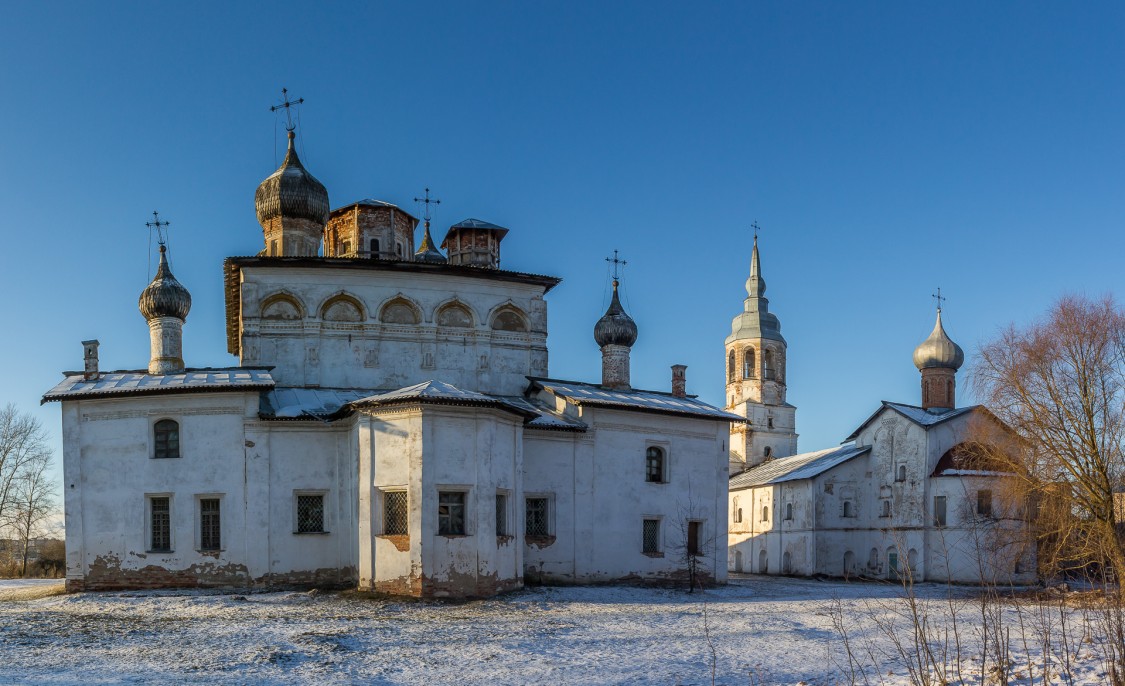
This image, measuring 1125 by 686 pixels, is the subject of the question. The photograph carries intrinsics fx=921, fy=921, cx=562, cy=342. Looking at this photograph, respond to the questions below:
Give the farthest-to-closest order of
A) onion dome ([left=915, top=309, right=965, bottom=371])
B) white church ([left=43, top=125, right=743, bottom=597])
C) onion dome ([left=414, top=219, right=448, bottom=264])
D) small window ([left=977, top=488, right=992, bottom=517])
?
onion dome ([left=915, top=309, right=965, bottom=371])
onion dome ([left=414, top=219, right=448, bottom=264])
small window ([left=977, top=488, right=992, bottom=517])
white church ([left=43, top=125, right=743, bottom=597])

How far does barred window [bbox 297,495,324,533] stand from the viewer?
67.1 ft

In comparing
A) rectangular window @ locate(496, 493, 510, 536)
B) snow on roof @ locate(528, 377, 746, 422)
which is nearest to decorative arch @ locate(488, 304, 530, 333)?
snow on roof @ locate(528, 377, 746, 422)

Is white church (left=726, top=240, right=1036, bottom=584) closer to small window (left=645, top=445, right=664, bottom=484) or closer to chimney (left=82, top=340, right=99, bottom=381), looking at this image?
small window (left=645, top=445, right=664, bottom=484)

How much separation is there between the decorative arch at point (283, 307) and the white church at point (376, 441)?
0.19 feet

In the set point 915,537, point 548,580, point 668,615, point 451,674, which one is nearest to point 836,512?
point 915,537

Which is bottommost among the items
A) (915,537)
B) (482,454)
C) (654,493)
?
(915,537)

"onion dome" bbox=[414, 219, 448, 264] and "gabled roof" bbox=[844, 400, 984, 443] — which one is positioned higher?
"onion dome" bbox=[414, 219, 448, 264]

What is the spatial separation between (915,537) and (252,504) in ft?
66.1

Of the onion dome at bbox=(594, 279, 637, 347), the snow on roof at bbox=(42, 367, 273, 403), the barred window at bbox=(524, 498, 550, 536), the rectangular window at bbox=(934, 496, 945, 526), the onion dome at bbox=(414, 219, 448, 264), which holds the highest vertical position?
the onion dome at bbox=(414, 219, 448, 264)

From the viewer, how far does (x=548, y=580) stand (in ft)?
71.1

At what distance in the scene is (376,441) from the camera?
18906mm

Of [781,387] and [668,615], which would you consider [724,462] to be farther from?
[781,387]

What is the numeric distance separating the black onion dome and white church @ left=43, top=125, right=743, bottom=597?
5 cm

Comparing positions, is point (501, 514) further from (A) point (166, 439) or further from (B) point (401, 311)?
(A) point (166, 439)
